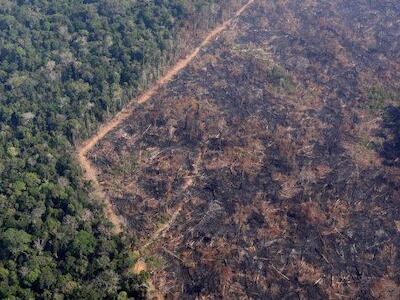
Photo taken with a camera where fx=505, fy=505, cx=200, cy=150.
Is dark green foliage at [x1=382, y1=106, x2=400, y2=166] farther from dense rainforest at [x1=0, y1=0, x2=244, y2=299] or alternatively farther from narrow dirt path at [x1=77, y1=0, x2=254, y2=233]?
dense rainforest at [x1=0, y1=0, x2=244, y2=299]

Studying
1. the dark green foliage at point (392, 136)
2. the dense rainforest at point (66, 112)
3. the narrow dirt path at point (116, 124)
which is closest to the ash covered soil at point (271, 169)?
the dark green foliage at point (392, 136)

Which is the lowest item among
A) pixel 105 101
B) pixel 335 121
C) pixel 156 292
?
pixel 156 292

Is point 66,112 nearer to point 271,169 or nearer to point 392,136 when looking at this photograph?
point 271,169

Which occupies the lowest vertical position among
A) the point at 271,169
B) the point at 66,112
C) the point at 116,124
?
the point at 271,169

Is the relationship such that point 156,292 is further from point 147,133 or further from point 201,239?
point 147,133

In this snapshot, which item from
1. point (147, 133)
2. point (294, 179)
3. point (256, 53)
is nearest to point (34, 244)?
point (147, 133)

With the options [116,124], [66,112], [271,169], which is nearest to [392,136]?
[271,169]
